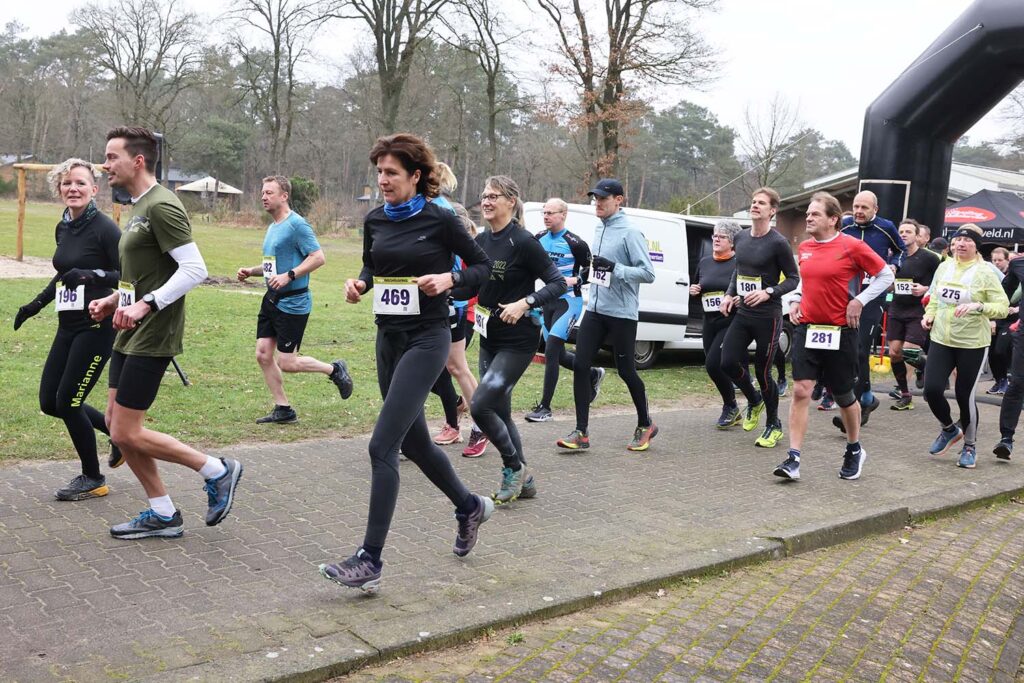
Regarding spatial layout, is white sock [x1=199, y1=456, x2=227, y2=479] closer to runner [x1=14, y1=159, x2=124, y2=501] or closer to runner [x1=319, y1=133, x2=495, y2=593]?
runner [x1=14, y1=159, x2=124, y2=501]

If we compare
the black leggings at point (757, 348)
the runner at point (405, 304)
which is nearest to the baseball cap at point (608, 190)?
the black leggings at point (757, 348)

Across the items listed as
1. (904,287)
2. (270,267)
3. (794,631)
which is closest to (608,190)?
(270,267)

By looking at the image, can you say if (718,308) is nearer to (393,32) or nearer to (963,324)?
(963,324)

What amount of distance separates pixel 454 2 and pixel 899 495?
32.9 meters

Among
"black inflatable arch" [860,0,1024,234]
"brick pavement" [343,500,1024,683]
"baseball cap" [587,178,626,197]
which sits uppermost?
"black inflatable arch" [860,0,1024,234]

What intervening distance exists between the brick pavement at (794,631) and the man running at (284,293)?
164 inches

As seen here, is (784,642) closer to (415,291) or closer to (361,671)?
(361,671)

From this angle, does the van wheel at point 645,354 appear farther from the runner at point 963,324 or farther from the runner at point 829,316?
the runner at point 829,316

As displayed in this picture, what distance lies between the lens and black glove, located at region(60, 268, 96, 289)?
17.1 feet

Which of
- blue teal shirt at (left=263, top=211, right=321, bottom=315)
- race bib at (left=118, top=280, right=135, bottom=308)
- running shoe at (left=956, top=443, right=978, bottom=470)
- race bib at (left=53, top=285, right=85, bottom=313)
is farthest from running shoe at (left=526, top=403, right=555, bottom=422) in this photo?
race bib at (left=118, top=280, right=135, bottom=308)

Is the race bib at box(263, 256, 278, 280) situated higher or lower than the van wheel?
higher

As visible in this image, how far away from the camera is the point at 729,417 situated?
30.1 ft

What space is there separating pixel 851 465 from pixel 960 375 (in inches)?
65.0

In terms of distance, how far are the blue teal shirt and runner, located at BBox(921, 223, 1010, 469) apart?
17.2 ft
